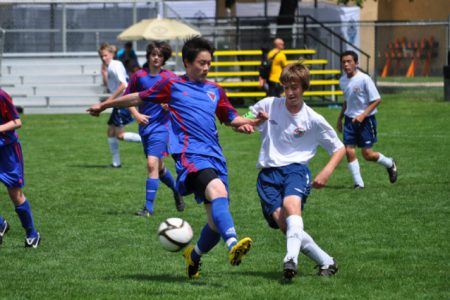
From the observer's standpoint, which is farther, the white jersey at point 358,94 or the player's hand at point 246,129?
the white jersey at point 358,94

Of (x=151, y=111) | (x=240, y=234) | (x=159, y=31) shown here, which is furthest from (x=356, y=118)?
(x=159, y=31)

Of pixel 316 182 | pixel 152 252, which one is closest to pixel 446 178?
pixel 152 252

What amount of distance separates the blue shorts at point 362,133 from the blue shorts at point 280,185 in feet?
19.6

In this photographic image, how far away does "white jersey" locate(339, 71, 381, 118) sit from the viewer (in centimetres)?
1319

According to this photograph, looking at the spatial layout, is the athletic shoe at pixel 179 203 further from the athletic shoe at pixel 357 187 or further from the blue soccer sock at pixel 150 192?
the athletic shoe at pixel 357 187

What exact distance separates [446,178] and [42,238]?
6.38 m

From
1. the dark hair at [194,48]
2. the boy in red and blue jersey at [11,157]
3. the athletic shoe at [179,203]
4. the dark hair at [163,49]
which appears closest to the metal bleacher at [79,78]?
the athletic shoe at [179,203]

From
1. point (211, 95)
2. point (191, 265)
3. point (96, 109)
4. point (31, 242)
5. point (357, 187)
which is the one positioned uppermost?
point (211, 95)

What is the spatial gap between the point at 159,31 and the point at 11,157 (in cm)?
2005

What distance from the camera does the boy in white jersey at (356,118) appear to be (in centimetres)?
1316

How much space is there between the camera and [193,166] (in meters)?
7.30

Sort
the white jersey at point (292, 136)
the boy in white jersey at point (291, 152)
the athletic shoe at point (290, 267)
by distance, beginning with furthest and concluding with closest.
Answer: the white jersey at point (292, 136) < the boy in white jersey at point (291, 152) < the athletic shoe at point (290, 267)

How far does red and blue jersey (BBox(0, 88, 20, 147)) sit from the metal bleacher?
19.1 m

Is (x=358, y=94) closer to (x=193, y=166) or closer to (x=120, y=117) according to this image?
(x=120, y=117)
